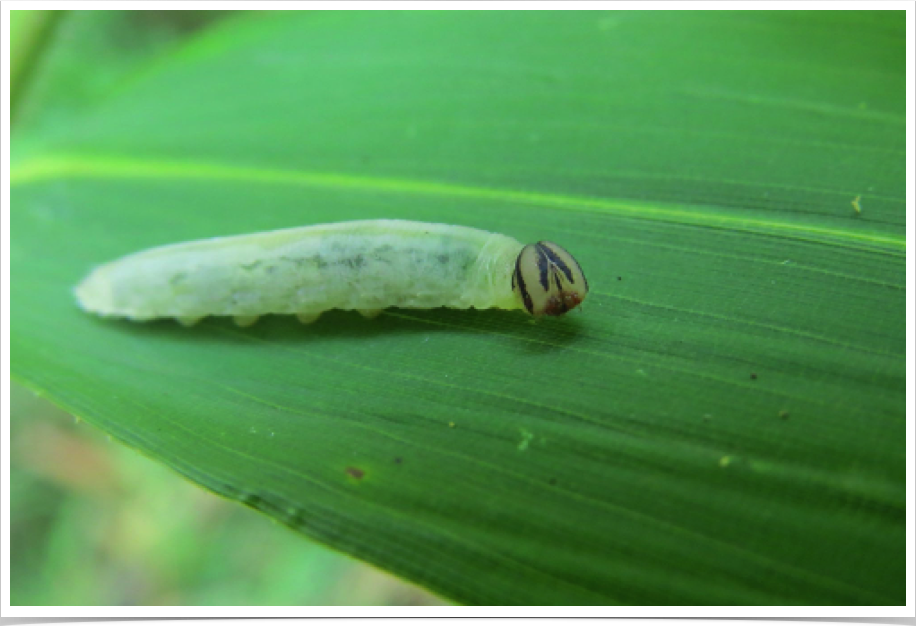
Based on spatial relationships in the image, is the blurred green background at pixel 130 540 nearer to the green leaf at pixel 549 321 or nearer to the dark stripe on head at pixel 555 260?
the green leaf at pixel 549 321

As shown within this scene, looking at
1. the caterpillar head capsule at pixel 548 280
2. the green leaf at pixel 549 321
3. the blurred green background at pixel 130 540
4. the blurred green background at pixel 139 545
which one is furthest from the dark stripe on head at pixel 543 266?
the blurred green background at pixel 139 545

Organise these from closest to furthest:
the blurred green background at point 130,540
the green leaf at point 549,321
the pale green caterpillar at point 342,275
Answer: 1. the green leaf at point 549,321
2. the pale green caterpillar at point 342,275
3. the blurred green background at point 130,540

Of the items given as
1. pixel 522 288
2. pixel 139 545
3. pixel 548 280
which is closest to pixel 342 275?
pixel 522 288

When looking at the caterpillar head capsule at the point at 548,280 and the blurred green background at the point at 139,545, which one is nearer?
the caterpillar head capsule at the point at 548,280

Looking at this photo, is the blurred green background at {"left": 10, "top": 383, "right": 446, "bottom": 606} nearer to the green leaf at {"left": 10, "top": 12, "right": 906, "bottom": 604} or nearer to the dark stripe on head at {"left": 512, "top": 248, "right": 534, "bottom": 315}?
the green leaf at {"left": 10, "top": 12, "right": 906, "bottom": 604}

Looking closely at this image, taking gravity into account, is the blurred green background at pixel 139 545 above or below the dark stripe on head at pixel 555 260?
below

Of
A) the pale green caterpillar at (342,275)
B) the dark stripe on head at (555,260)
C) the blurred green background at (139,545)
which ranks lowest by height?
the blurred green background at (139,545)

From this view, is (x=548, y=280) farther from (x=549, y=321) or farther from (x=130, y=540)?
(x=130, y=540)

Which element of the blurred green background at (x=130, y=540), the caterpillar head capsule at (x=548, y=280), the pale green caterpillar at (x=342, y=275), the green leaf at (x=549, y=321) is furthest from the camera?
the blurred green background at (x=130, y=540)

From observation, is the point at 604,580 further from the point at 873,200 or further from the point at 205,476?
the point at 873,200
